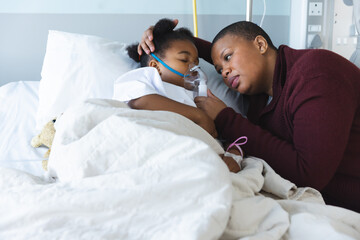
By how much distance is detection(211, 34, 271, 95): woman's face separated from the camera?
1470 mm

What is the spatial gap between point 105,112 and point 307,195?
2.23 feet

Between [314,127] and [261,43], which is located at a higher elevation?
[261,43]

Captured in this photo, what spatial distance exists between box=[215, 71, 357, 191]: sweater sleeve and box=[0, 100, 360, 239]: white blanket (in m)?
0.24

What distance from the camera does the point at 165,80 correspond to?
1.58m

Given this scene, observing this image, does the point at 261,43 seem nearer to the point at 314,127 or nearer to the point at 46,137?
the point at 314,127

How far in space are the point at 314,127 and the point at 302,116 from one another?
2.4 inches

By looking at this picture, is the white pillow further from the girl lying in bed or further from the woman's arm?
the woman's arm

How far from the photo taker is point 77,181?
0.79 metres

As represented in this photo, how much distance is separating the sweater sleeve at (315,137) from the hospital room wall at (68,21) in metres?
1.44

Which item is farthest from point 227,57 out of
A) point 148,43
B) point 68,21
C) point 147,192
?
point 68,21

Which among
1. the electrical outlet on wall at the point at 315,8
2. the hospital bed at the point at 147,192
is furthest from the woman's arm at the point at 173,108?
the electrical outlet on wall at the point at 315,8

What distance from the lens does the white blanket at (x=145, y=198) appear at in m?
0.70

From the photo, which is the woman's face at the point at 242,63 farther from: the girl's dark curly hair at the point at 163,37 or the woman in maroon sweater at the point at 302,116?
the girl's dark curly hair at the point at 163,37

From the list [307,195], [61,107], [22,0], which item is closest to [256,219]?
[307,195]
